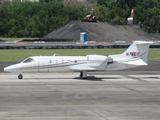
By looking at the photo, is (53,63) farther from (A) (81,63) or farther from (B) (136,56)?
(B) (136,56)

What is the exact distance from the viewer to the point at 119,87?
3488 cm

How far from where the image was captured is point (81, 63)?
40.4 metres

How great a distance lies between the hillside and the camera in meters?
98.1

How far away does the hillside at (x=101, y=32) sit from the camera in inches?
3861

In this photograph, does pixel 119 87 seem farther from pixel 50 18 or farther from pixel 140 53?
pixel 50 18

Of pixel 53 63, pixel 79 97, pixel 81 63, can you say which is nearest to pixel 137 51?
pixel 81 63

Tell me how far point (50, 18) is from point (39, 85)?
9258 cm

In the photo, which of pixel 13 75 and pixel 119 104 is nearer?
pixel 119 104

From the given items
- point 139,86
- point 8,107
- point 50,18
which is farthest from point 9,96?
point 50,18

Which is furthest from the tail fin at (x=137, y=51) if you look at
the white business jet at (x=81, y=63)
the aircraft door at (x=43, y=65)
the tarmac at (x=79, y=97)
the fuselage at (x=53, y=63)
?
the aircraft door at (x=43, y=65)

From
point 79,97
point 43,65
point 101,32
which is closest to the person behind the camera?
point 79,97

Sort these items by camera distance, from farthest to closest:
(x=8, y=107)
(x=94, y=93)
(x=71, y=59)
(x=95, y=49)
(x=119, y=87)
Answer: (x=95, y=49), (x=71, y=59), (x=119, y=87), (x=94, y=93), (x=8, y=107)

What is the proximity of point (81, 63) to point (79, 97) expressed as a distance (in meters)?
10.8

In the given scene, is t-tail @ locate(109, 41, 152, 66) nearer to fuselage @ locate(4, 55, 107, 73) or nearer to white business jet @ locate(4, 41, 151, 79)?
white business jet @ locate(4, 41, 151, 79)
